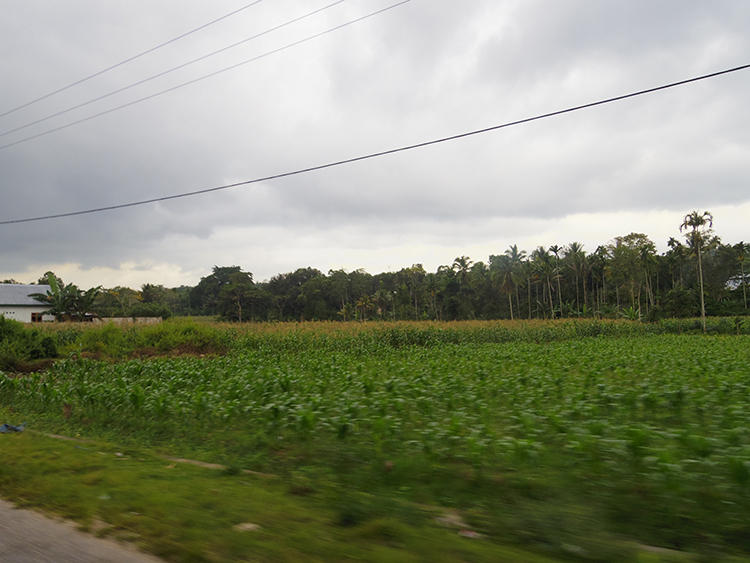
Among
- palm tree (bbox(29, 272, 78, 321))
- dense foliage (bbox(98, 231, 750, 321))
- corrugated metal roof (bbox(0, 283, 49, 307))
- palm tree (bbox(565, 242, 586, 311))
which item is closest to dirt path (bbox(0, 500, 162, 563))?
palm tree (bbox(29, 272, 78, 321))

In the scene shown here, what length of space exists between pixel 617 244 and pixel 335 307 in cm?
4644

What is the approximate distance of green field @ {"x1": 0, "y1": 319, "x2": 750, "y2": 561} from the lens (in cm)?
352

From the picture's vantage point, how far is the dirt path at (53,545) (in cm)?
336

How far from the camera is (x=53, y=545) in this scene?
3.61 m

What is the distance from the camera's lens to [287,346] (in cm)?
2356

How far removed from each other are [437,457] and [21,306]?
56276 millimetres

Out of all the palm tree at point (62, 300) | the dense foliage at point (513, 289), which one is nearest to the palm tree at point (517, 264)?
the dense foliage at point (513, 289)

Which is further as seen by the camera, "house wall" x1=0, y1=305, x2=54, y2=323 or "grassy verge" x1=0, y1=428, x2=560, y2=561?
"house wall" x1=0, y1=305, x2=54, y2=323

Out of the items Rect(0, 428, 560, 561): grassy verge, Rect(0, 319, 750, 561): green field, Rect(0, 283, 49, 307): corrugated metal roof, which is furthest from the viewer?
Rect(0, 283, 49, 307): corrugated metal roof

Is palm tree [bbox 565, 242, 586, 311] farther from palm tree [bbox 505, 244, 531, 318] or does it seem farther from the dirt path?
the dirt path

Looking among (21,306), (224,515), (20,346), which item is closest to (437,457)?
(224,515)

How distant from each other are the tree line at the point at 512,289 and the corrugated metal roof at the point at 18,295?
1267 cm

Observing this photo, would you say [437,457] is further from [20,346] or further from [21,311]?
[21,311]

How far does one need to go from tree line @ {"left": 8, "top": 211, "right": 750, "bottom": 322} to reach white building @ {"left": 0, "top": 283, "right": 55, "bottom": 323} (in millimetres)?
13019
